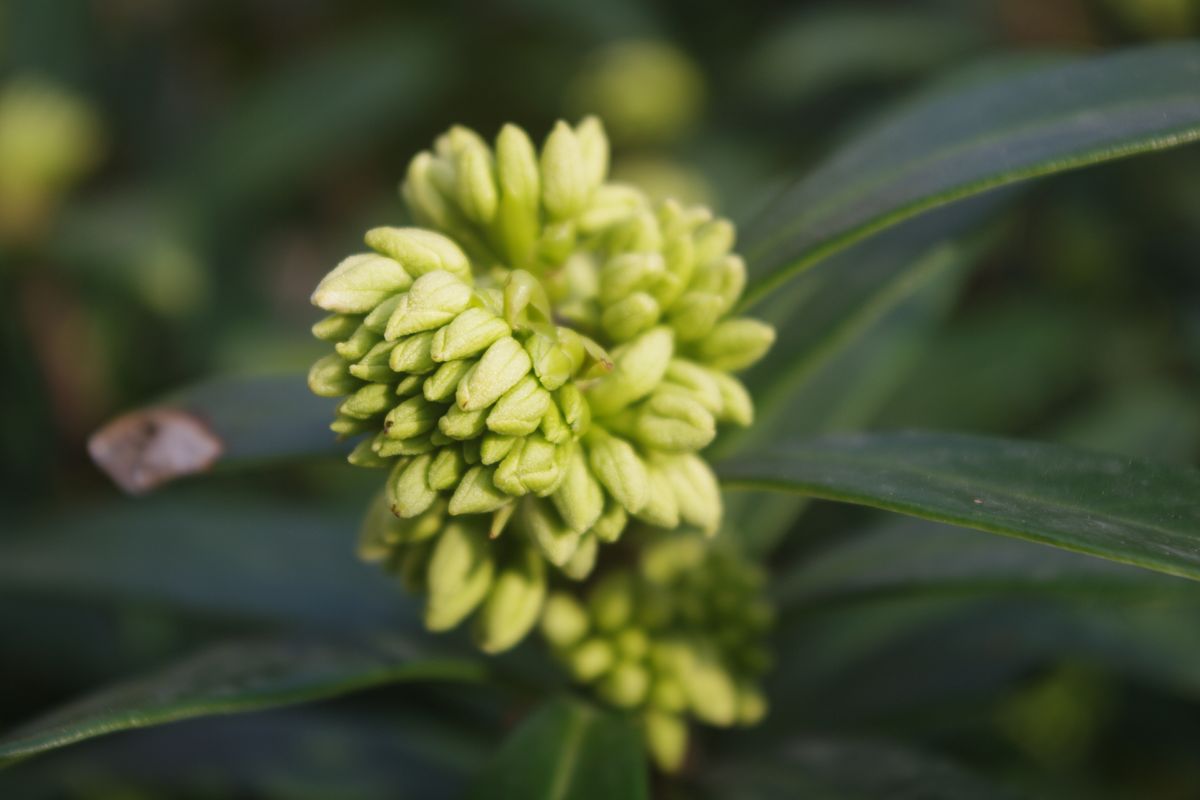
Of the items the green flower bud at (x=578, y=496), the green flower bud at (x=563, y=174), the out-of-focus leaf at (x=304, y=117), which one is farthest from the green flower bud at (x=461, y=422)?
the out-of-focus leaf at (x=304, y=117)

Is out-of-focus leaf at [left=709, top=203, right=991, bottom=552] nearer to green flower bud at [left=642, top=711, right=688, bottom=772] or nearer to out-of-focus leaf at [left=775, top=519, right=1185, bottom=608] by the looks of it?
out-of-focus leaf at [left=775, top=519, right=1185, bottom=608]

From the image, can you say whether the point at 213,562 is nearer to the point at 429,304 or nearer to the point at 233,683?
the point at 233,683

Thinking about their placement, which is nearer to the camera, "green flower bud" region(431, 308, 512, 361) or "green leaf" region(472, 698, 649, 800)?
"green flower bud" region(431, 308, 512, 361)

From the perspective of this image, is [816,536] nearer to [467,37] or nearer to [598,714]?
[598,714]

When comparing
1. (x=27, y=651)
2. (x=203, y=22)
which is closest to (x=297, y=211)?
(x=203, y=22)

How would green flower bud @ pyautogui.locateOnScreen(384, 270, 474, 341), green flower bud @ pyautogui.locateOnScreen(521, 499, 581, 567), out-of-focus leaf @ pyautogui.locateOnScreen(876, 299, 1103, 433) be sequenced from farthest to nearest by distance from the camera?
out-of-focus leaf @ pyautogui.locateOnScreen(876, 299, 1103, 433) → green flower bud @ pyautogui.locateOnScreen(521, 499, 581, 567) → green flower bud @ pyautogui.locateOnScreen(384, 270, 474, 341)

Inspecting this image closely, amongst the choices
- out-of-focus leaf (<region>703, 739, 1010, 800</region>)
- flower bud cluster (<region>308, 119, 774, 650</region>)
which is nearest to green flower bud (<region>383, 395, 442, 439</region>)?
flower bud cluster (<region>308, 119, 774, 650</region>)

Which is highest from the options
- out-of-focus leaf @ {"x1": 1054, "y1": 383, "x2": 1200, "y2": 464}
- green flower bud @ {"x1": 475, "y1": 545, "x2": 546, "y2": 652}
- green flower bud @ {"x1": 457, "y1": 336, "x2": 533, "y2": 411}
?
green flower bud @ {"x1": 457, "y1": 336, "x2": 533, "y2": 411}

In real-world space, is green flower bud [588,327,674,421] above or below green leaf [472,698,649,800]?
above
